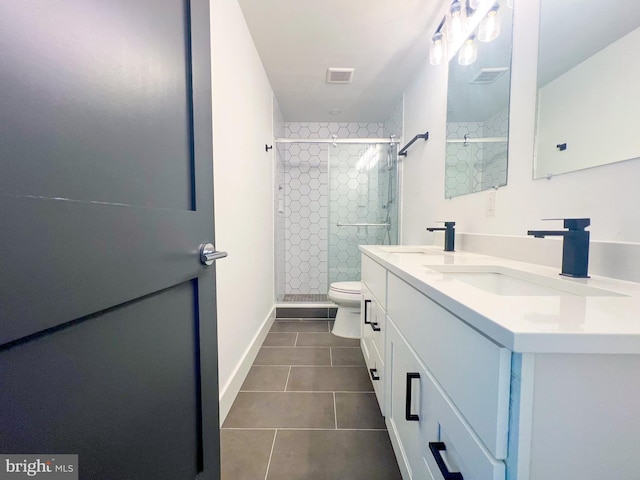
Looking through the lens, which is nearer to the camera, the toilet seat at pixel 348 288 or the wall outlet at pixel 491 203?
the wall outlet at pixel 491 203

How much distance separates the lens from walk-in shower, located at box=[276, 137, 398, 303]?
10.2ft

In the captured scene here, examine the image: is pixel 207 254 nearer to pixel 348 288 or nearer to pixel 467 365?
pixel 467 365

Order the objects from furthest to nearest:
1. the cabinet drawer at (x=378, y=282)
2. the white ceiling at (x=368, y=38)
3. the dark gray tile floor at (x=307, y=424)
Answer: the cabinet drawer at (x=378, y=282)
the dark gray tile floor at (x=307, y=424)
the white ceiling at (x=368, y=38)

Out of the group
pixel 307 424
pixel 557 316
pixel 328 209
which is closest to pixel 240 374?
pixel 307 424

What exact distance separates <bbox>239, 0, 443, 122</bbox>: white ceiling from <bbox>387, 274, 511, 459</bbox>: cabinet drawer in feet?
5.59

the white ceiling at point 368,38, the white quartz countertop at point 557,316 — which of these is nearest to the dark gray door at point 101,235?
the white quartz countertop at point 557,316

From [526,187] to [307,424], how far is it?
1438 millimetres

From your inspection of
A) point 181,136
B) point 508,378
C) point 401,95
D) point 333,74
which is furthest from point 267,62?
point 508,378

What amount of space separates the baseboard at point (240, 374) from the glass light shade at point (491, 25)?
210 cm

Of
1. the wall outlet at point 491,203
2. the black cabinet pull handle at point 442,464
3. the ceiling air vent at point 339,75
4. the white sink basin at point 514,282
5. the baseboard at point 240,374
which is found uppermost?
the ceiling air vent at point 339,75

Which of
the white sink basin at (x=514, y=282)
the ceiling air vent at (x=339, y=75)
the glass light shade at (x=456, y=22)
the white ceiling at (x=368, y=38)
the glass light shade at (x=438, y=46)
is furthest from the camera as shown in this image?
the ceiling air vent at (x=339, y=75)

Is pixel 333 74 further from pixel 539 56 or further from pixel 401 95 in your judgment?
pixel 539 56

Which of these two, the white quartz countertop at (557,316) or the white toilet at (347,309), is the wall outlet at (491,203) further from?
the white toilet at (347,309)

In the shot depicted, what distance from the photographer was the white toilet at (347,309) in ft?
7.48
